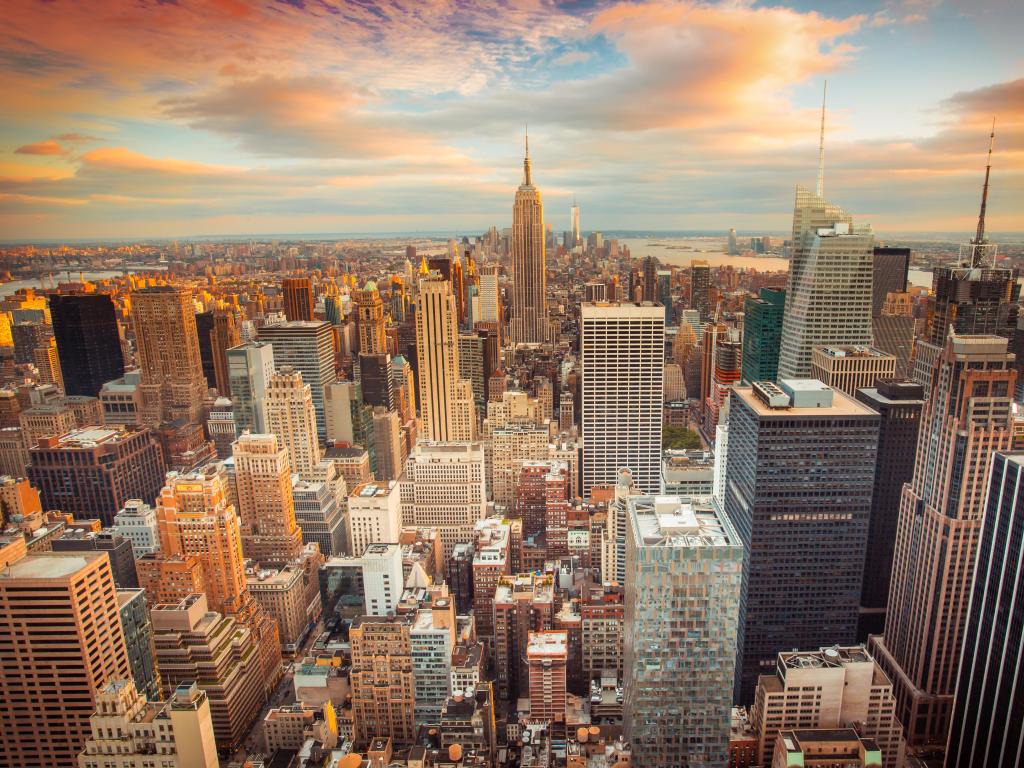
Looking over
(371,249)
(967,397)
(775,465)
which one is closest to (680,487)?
(775,465)

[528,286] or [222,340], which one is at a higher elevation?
[528,286]

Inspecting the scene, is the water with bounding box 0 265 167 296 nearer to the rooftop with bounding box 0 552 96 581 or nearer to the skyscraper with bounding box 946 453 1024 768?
the rooftop with bounding box 0 552 96 581

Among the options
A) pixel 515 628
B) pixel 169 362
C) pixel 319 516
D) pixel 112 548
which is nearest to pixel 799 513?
pixel 515 628

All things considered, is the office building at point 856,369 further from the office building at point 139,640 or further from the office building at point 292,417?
the office building at point 139,640

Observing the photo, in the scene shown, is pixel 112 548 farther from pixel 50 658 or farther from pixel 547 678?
pixel 547 678

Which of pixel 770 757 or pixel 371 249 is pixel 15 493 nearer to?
pixel 371 249

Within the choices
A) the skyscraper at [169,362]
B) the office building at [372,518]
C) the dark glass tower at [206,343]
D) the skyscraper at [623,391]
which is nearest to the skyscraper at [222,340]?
the dark glass tower at [206,343]
